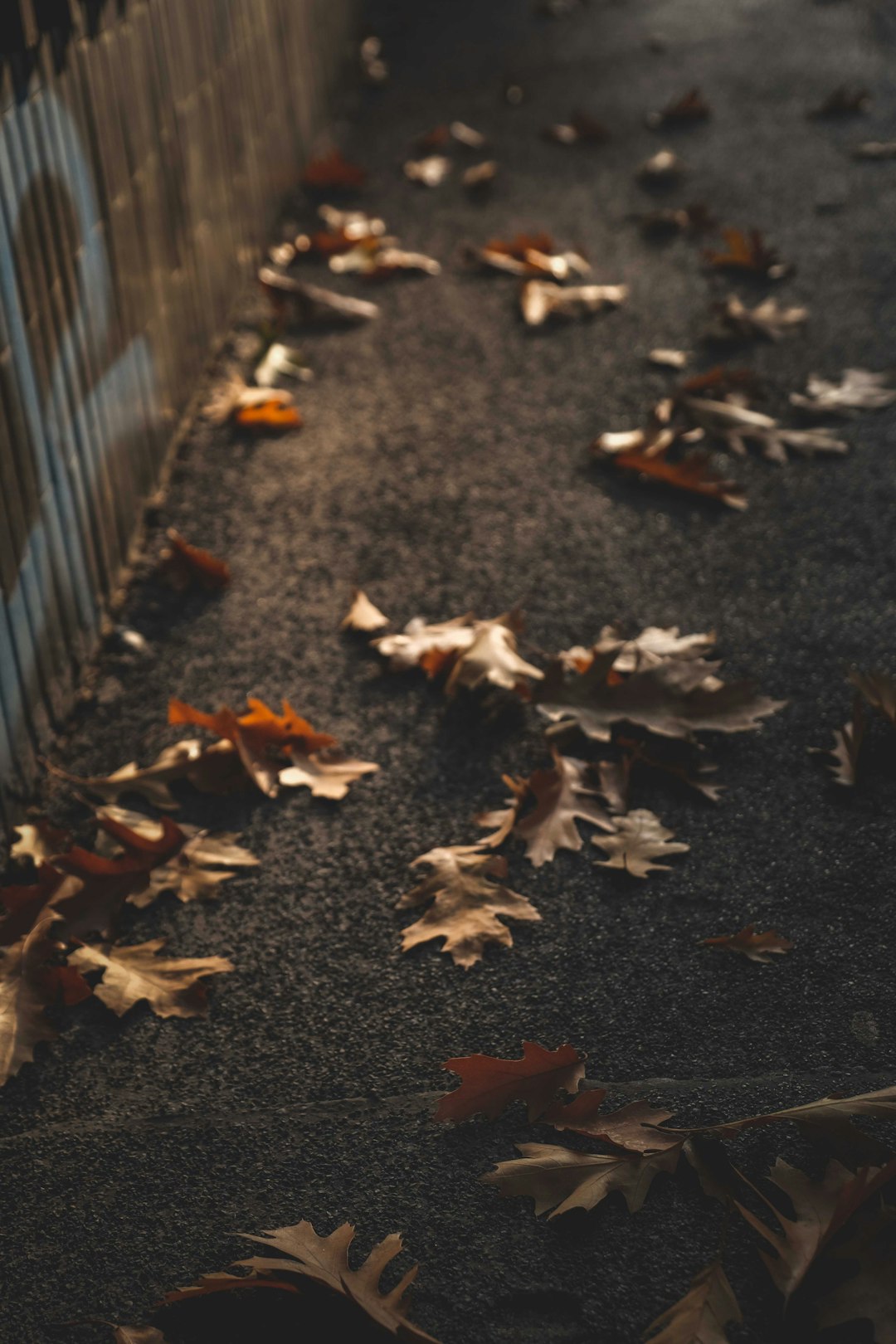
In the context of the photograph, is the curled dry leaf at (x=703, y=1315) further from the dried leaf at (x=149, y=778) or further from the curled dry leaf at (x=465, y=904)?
the dried leaf at (x=149, y=778)

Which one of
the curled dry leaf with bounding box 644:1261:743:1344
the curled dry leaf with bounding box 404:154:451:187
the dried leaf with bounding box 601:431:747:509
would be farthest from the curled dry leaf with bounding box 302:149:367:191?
the curled dry leaf with bounding box 644:1261:743:1344

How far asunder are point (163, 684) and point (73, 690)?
0.19 meters

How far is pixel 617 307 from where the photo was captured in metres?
4.15

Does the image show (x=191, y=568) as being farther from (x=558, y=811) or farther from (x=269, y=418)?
(x=558, y=811)

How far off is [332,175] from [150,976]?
4.11 metres

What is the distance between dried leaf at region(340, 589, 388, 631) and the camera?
2781 mm

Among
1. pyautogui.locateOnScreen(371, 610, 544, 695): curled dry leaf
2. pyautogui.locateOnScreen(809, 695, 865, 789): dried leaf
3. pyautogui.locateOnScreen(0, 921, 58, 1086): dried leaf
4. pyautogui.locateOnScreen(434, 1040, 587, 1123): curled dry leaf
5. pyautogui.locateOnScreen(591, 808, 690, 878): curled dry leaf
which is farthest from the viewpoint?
pyautogui.locateOnScreen(371, 610, 544, 695): curled dry leaf

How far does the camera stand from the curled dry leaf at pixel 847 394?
3.45 m

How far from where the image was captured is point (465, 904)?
2.07m

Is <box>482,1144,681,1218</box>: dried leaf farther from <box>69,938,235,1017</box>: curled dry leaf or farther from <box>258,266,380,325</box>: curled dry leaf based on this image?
<box>258,266,380,325</box>: curled dry leaf

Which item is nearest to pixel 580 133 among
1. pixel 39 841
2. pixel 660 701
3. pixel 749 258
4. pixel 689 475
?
pixel 749 258

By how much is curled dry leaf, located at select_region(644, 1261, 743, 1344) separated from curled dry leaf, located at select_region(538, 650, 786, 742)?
1.07 m

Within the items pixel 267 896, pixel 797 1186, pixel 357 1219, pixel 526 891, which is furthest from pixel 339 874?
pixel 797 1186

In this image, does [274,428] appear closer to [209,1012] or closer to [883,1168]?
[209,1012]
